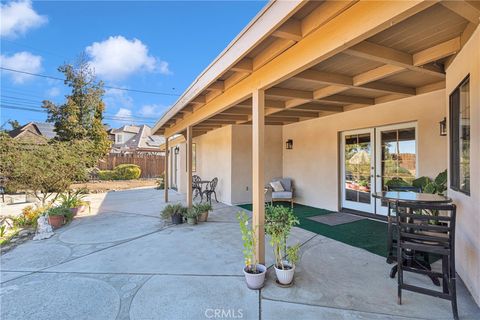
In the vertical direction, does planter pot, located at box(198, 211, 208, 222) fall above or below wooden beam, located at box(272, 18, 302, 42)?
below

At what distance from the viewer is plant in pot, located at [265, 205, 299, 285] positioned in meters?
2.67

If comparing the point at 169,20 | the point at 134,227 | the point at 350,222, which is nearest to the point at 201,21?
the point at 169,20

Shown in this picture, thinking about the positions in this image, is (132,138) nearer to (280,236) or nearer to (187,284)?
(187,284)

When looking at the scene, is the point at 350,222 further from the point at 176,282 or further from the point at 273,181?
the point at 176,282

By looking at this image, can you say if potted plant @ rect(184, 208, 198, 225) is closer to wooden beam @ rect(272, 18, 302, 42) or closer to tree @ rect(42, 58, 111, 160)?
wooden beam @ rect(272, 18, 302, 42)

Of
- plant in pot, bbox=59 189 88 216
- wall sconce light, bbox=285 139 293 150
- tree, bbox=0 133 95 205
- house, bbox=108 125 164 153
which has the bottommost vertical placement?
plant in pot, bbox=59 189 88 216

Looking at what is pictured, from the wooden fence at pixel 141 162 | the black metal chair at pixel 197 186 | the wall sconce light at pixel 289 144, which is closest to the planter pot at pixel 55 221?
the black metal chair at pixel 197 186

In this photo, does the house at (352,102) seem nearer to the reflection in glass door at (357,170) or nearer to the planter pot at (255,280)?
the reflection in glass door at (357,170)

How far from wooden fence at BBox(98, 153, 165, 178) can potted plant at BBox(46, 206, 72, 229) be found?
38.3 ft

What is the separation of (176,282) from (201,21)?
10314mm

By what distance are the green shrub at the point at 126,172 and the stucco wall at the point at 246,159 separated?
11.4m

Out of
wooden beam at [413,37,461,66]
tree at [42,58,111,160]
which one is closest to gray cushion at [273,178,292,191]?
wooden beam at [413,37,461,66]

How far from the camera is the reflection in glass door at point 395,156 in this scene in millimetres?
4895

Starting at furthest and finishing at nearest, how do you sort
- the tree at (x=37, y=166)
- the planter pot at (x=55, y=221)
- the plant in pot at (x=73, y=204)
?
the plant in pot at (x=73, y=204), the tree at (x=37, y=166), the planter pot at (x=55, y=221)
